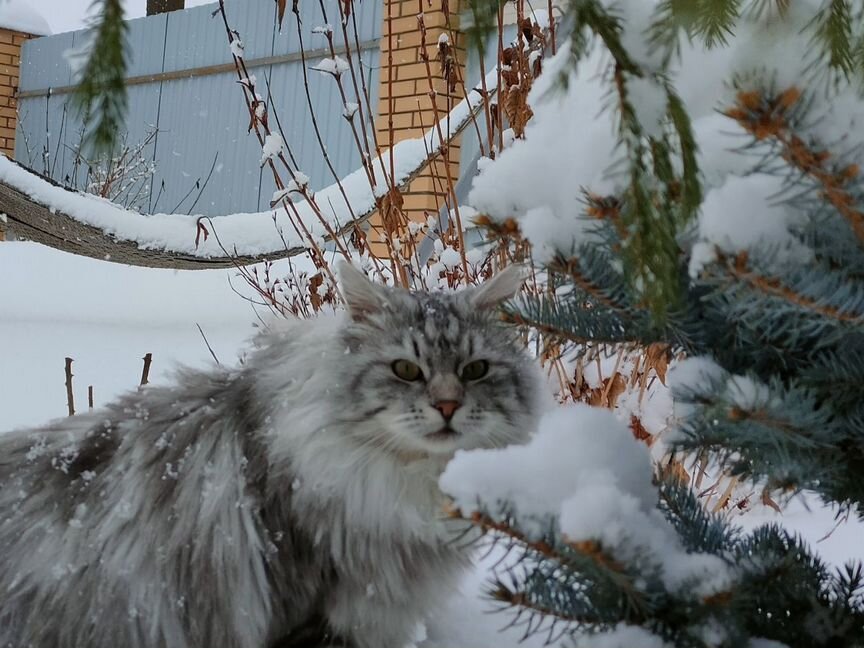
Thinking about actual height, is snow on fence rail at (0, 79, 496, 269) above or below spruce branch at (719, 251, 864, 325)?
above

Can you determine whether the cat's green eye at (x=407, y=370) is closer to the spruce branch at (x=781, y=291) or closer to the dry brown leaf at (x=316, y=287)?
the spruce branch at (x=781, y=291)

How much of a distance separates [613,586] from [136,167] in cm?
860

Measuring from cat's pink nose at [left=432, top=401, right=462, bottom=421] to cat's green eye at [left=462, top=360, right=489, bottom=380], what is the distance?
119mm

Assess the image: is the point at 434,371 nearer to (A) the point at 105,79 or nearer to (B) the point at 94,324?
(A) the point at 105,79

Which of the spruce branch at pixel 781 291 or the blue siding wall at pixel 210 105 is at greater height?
the blue siding wall at pixel 210 105

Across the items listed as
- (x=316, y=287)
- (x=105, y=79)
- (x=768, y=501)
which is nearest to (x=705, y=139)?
(x=105, y=79)

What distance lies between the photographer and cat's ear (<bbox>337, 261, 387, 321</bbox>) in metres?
1.77

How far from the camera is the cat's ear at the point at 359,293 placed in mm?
1768

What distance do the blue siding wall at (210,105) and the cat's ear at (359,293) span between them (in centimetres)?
509

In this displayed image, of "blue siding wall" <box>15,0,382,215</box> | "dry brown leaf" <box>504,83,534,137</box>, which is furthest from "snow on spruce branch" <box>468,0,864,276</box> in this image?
"blue siding wall" <box>15,0,382,215</box>

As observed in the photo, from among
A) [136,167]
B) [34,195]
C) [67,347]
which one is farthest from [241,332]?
[136,167]

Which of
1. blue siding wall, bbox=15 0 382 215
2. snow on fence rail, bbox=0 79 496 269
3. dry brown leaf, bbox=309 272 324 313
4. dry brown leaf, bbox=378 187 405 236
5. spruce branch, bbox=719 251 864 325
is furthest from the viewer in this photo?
blue siding wall, bbox=15 0 382 215

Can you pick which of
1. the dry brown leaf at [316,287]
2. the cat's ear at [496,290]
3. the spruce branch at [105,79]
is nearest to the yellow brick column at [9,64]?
the dry brown leaf at [316,287]

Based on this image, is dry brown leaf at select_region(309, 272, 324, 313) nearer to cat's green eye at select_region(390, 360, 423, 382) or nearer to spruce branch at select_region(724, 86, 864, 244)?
cat's green eye at select_region(390, 360, 423, 382)
